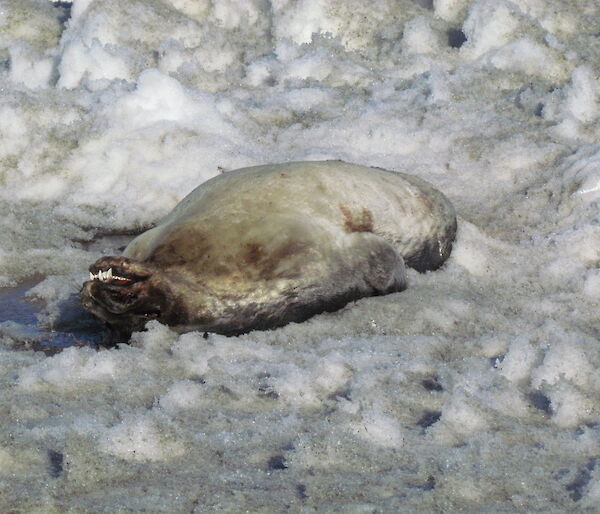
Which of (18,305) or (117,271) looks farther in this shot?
(18,305)

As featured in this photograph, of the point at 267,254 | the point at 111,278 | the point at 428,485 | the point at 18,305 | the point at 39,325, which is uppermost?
the point at 428,485

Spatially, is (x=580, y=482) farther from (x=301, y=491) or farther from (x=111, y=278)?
(x=111, y=278)

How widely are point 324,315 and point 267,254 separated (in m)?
0.34

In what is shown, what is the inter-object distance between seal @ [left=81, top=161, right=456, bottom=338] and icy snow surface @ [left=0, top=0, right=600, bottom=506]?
4.2 inches

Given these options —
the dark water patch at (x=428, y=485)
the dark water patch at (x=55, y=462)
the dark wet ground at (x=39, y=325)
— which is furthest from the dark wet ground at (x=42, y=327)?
the dark water patch at (x=428, y=485)

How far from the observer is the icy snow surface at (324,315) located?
97.0 inches

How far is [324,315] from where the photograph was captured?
3.71 metres

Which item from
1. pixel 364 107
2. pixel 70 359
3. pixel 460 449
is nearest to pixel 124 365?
pixel 70 359

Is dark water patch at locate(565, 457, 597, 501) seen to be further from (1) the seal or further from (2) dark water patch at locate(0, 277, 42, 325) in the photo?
(2) dark water patch at locate(0, 277, 42, 325)

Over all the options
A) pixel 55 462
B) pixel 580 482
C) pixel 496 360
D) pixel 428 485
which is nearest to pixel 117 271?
pixel 55 462

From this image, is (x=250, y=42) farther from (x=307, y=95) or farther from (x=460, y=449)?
(x=460, y=449)

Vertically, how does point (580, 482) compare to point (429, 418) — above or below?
above

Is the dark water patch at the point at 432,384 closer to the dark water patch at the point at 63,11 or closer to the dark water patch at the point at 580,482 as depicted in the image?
the dark water patch at the point at 580,482

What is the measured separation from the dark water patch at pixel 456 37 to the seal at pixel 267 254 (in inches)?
121
